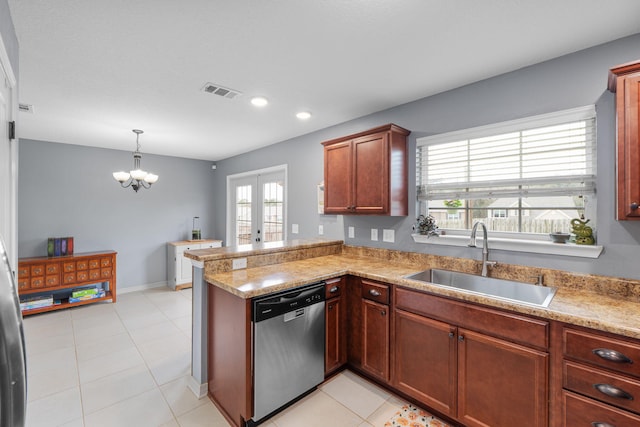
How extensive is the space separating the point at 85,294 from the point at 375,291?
4.33 m

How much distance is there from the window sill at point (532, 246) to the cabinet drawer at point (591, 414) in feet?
3.02

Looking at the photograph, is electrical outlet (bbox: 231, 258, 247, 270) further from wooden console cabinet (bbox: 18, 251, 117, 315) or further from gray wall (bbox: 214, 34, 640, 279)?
wooden console cabinet (bbox: 18, 251, 117, 315)

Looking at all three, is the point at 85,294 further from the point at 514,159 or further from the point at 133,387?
the point at 514,159

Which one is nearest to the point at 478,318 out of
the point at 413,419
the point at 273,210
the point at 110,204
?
the point at 413,419

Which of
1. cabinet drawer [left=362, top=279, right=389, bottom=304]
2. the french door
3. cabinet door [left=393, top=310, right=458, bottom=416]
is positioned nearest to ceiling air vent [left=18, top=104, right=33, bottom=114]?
the french door

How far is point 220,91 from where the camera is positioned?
2.57 m

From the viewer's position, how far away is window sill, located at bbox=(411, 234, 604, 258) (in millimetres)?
1895

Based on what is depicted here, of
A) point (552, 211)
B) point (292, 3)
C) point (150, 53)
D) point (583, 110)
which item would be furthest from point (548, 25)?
point (150, 53)

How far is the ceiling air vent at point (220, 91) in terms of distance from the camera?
8.10 feet

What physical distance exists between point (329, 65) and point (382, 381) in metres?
2.45

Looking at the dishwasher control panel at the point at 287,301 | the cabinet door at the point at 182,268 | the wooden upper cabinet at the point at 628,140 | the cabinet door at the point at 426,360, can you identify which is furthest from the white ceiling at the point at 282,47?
the cabinet door at the point at 182,268

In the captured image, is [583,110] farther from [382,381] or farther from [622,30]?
[382,381]

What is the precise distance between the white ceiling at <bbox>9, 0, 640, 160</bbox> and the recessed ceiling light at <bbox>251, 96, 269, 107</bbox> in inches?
2.6

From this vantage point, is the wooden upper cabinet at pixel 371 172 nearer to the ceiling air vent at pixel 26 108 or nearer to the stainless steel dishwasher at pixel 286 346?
the stainless steel dishwasher at pixel 286 346
